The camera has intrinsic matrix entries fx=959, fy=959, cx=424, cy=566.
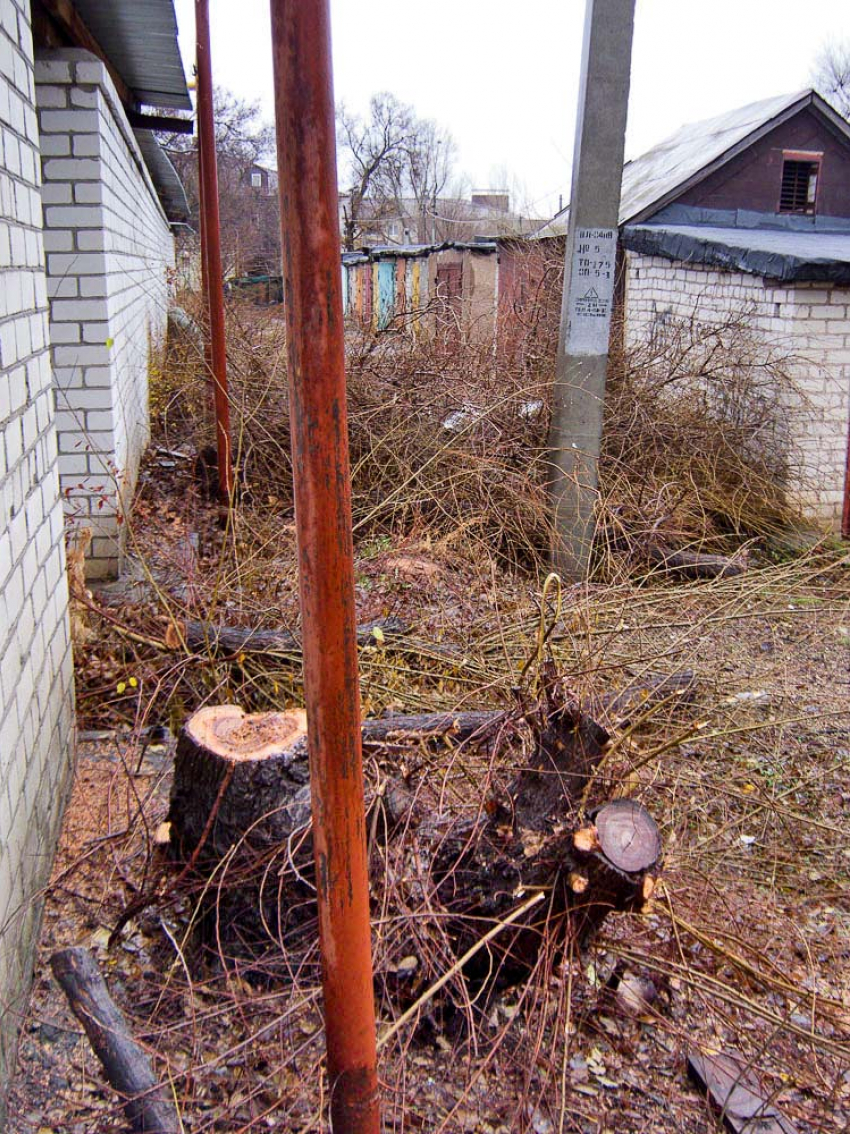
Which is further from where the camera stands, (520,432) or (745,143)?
(745,143)

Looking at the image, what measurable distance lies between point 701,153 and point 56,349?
10446 mm

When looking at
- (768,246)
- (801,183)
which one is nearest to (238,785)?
(768,246)

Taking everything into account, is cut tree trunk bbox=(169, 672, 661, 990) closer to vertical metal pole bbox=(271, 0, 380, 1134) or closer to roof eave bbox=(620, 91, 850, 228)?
vertical metal pole bbox=(271, 0, 380, 1134)

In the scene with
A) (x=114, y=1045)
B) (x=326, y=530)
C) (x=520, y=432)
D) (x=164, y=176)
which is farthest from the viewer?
(x=164, y=176)

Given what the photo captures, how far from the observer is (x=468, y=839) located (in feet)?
8.30

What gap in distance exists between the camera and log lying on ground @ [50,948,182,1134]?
2127mm

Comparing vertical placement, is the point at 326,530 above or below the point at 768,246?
below

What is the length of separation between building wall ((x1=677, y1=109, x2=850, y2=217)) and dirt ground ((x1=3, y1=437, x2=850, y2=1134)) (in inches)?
373

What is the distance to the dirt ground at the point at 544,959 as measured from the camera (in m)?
2.29

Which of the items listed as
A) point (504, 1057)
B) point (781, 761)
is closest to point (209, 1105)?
point (504, 1057)

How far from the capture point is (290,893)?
2609 millimetres

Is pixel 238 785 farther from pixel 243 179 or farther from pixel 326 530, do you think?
pixel 243 179

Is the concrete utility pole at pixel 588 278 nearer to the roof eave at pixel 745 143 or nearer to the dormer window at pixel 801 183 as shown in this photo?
the roof eave at pixel 745 143

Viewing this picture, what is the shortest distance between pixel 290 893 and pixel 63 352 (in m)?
3.82
